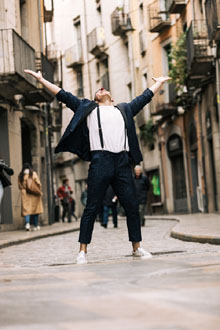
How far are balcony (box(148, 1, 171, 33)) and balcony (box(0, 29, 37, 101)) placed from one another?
12.1 metres

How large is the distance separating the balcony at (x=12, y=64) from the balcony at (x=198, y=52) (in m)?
5.65

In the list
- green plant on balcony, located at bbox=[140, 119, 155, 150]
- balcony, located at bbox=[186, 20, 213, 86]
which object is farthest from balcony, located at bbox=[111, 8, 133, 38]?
balcony, located at bbox=[186, 20, 213, 86]

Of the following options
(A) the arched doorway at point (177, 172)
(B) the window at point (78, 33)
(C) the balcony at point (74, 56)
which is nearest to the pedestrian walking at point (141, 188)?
(A) the arched doorway at point (177, 172)

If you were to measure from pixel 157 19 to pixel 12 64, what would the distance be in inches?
578

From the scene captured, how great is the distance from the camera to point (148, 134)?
39281mm

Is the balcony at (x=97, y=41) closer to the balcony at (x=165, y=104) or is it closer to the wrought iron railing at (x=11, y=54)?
the balcony at (x=165, y=104)

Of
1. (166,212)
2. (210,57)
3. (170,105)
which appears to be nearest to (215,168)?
(210,57)

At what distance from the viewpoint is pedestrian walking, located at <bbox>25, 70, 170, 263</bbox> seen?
318 inches

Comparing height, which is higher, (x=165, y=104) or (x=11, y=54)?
(x=165, y=104)

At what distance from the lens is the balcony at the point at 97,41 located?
43688 mm

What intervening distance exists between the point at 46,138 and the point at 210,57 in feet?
25.8

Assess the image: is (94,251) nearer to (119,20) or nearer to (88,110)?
(88,110)

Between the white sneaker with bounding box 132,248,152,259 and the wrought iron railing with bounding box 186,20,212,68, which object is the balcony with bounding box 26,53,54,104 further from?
the white sneaker with bounding box 132,248,152,259

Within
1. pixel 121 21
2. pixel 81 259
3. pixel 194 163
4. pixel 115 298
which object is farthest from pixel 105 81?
pixel 115 298
